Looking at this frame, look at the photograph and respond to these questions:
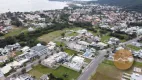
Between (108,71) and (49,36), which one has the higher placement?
(49,36)

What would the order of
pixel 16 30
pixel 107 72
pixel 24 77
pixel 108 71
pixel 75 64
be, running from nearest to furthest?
pixel 24 77 → pixel 107 72 → pixel 108 71 → pixel 75 64 → pixel 16 30

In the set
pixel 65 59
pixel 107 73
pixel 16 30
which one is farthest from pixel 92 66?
pixel 16 30

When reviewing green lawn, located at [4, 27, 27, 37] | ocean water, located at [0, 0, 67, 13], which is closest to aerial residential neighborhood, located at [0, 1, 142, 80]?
green lawn, located at [4, 27, 27, 37]

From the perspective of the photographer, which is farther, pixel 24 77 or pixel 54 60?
pixel 54 60

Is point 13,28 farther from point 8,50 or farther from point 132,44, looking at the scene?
point 132,44

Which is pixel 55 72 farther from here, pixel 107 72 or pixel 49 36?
pixel 49 36

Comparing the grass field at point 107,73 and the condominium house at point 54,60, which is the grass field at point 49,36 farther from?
the grass field at point 107,73

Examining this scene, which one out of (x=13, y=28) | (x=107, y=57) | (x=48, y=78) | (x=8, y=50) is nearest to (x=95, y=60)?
(x=107, y=57)

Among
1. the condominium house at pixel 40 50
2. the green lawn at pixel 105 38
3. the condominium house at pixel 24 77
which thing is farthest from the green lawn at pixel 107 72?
the green lawn at pixel 105 38
